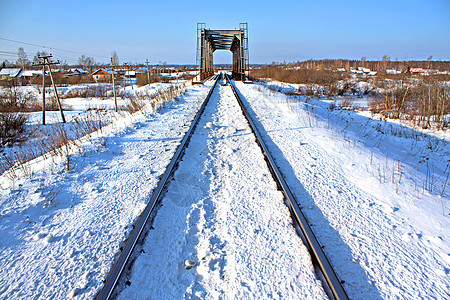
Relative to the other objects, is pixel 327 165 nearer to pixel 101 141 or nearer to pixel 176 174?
pixel 176 174

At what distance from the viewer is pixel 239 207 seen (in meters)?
3.22

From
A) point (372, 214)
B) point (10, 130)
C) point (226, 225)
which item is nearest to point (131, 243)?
point (226, 225)

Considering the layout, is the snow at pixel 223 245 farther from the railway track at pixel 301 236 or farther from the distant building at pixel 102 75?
the distant building at pixel 102 75

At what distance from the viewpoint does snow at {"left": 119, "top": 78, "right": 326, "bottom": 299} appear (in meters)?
2.08

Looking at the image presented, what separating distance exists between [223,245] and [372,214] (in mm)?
1958

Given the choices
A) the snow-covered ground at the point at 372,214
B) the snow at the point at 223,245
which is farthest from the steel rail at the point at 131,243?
the snow-covered ground at the point at 372,214

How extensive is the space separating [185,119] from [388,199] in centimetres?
633

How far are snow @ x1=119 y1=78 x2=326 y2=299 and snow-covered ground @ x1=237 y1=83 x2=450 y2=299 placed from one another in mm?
406

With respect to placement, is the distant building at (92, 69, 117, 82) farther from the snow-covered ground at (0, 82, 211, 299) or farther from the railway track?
the railway track

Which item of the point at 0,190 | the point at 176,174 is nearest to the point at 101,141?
the point at 0,190

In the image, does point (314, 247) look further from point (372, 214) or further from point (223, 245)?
point (372, 214)

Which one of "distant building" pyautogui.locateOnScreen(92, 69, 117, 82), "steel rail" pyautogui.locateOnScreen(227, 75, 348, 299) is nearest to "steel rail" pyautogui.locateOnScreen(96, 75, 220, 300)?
"steel rail" pyautogui.locateOnScreen(227, 75, 348, 299)

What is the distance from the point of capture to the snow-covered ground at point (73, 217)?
7.14 ft

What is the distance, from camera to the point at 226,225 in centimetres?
287
